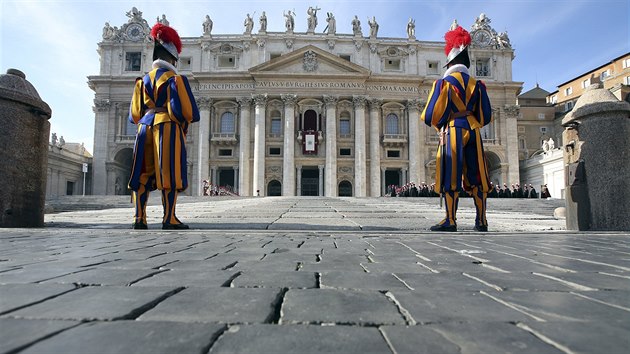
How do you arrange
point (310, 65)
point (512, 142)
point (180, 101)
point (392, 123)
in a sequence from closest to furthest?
point (180, 101) → point (310, 65) → point (512, 142) → point (392, 123)

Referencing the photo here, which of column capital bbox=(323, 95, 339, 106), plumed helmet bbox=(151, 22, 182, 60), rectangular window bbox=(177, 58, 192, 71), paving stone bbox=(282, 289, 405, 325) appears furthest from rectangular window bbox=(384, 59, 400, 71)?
paving stone bbox=(282, 289, 405, 325)

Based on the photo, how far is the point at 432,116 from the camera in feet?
18.7

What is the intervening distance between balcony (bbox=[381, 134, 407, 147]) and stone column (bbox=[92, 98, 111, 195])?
26.6m

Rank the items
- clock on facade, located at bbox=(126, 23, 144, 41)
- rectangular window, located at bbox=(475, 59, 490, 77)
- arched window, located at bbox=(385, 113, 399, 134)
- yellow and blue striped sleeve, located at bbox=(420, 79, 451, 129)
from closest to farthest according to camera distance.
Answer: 1. yellow and blue striped sleeve, located at bbox=(420, 79, 451, 129)
2. arched window, located at bbox=(385, 113, 399, 134)
3. clock on facade, located at bbox=(126, 23, 144, 41)
4. rectangular window, located at bbox=(475, 59, 490, 77)

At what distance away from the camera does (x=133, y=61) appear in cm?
3916

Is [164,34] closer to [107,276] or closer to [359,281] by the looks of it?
[107,276]

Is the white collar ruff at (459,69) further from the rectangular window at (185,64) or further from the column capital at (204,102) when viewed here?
the rectangular window at (185,64)

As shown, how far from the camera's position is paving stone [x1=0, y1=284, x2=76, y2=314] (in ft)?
4.38

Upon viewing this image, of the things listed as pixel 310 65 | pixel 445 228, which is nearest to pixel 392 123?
pixel 310 65

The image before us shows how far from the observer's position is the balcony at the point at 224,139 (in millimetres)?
37062

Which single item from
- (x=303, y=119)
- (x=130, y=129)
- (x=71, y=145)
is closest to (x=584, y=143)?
(x=303, y=119)

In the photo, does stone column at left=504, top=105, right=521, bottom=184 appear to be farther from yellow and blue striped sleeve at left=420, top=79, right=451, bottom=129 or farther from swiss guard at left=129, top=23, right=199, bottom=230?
swiss guard at left=129, top=23, right=199, bottom=230

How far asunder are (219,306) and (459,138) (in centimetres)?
485

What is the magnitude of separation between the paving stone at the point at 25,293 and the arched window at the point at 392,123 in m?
38.3
